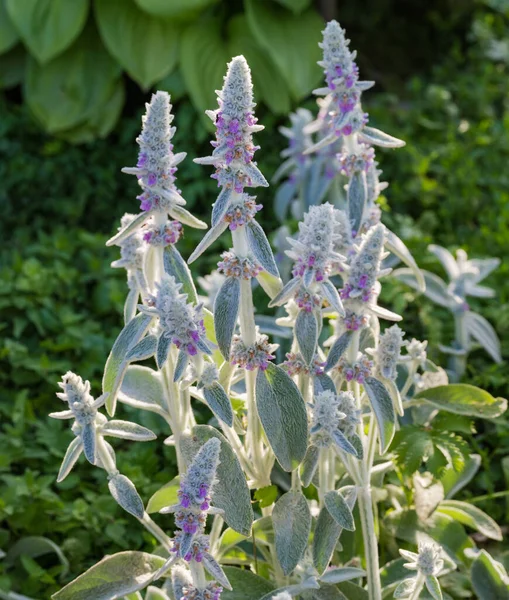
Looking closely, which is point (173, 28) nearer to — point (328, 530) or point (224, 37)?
point (224, 37)

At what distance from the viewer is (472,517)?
1.90 meters

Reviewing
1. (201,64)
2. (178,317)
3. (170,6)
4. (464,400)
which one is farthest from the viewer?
(201,64)

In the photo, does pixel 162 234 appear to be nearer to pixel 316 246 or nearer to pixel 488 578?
pixel 316 246

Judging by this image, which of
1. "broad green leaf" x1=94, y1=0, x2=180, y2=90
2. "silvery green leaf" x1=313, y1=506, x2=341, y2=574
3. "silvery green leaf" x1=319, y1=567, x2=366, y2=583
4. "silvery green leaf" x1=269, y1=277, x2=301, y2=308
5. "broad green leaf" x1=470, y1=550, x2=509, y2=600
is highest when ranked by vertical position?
"broad green leaf" x1=94, y1=0, x2=180, y2=90

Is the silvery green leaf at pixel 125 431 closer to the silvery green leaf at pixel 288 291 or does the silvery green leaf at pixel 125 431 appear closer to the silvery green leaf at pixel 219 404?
the silvery green leaf at pixel 219 404

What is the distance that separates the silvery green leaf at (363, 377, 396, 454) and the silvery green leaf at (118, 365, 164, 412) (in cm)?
38

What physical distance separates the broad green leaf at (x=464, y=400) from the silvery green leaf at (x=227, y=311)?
1.91 ft

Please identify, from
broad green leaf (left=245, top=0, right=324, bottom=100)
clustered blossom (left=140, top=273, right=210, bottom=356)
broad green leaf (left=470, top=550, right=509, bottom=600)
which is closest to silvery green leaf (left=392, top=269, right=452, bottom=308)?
broad green leaf (left=470, top=550, right=509, bottom=600)

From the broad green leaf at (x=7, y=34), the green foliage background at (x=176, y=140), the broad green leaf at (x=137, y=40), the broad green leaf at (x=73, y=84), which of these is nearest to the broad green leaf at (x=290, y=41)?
the green foliage background at (x=176, y=140)

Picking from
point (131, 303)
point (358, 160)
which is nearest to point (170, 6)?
point (358, 160)

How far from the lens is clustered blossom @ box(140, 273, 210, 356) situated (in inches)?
51.7

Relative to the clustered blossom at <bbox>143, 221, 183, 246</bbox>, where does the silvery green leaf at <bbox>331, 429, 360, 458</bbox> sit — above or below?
below

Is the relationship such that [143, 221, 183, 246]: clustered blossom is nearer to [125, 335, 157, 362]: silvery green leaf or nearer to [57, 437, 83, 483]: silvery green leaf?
[125, 335, 157, 362]: silvery green leaf

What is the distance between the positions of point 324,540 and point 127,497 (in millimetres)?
342
